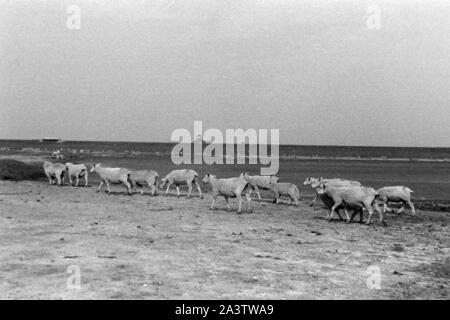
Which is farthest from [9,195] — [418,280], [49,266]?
[418,280]

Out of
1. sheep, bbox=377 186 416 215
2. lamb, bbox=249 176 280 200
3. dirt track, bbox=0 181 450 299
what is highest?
lamb, bbox=249 176 280 200

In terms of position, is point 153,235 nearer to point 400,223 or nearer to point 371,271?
point 371,271

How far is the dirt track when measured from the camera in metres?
7.51

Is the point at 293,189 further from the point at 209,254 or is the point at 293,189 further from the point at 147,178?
the point at 209,254

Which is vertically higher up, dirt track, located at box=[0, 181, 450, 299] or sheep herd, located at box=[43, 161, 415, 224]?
sheep herd, located at box=[43, 161, 415, 224]

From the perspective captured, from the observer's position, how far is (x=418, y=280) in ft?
28.0

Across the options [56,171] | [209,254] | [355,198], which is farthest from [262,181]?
[209,254]

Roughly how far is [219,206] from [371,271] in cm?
1053

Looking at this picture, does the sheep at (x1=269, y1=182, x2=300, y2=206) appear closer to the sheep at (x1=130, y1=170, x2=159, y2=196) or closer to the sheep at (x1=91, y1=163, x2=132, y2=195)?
the sheep at (x1=130, y1=170, x2=159, y2=196)

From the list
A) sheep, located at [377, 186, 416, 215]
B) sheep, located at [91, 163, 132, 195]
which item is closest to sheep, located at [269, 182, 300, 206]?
sheep, located at [377, 186, 416, 215]

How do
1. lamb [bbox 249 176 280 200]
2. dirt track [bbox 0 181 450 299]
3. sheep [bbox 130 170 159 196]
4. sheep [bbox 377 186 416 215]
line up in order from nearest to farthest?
dirt track [bbox 0 181 450 299]
sheep [bbox 377 186 416 215]
lamb [bbox 249 176 280 200]
sheep [bbox 130 170 159 196]

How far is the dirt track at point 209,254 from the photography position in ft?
24.6
